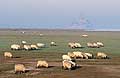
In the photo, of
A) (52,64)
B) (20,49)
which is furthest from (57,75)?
(20,49)

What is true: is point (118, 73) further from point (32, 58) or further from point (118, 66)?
point (32, 58)

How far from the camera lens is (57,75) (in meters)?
29.8

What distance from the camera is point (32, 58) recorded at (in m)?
42.3

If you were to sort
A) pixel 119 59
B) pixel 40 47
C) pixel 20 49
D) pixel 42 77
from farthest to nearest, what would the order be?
pixel 40 47 < pixel 20 49 < pixel 119 59 < pixel 42 77

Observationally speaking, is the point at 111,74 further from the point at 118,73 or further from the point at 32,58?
the point at 32,58

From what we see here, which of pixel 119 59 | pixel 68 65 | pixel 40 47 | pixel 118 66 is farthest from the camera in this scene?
pixel 40 47

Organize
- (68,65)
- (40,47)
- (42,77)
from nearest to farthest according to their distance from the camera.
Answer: (42,77) → (68,65) → (40,47)

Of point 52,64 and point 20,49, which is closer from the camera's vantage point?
point 52,64

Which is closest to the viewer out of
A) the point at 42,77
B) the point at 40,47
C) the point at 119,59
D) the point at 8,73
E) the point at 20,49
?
the point at 42,77

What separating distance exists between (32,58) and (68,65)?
10.0m

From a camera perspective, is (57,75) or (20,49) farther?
(20,49)

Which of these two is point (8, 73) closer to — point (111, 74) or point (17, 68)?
point (17, 68)

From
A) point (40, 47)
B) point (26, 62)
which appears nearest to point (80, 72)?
point (26, 62)

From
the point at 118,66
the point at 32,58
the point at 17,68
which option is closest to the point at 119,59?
the point at 118,66
